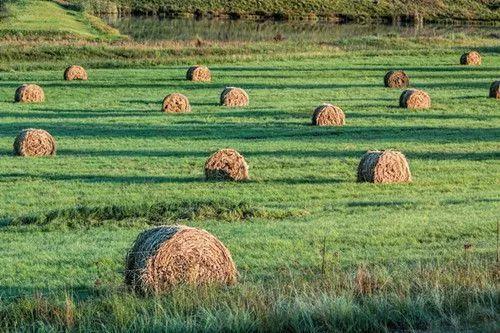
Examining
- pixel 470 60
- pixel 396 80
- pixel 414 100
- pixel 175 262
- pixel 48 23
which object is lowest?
pixel 175 262

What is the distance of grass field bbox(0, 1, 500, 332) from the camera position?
36.6 ft

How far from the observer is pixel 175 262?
44.0 ft

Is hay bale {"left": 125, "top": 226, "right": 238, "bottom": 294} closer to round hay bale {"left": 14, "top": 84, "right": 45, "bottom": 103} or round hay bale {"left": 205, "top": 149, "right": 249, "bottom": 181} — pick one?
round hay bale {"left": 205, "top": 149, "right": 249, "bottom": 181}

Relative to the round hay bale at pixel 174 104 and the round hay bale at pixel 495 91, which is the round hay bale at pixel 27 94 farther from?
the round hay bale at pixel 495 91

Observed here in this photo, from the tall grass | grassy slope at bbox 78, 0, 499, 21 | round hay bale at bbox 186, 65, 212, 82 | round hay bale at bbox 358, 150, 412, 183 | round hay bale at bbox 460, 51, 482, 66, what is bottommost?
the tall grass

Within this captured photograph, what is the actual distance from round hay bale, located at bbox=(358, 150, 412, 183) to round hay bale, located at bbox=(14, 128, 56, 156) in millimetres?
10079

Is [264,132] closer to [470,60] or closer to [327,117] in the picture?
[327,117]

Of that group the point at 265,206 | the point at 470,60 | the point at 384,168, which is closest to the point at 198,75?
the point at 470,60

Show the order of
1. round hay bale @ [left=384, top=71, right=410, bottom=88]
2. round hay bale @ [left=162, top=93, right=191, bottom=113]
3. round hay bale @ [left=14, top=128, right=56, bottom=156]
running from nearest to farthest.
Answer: round hay bale @ [left=14, top=128, right=56, bottom=156], round hay bale @ [left=162, top=93, right=191, bottom=113], round hay bale @ [left=384, top=71, right=410, bottom=88]

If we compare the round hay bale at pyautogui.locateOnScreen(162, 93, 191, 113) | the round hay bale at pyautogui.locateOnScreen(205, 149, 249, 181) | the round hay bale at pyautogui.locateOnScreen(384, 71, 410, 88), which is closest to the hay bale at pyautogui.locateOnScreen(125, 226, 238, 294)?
the round hay bale at pyautogui.locateOnScreen(205, 149, 249, 181)

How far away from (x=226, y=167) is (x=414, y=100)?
720 inches

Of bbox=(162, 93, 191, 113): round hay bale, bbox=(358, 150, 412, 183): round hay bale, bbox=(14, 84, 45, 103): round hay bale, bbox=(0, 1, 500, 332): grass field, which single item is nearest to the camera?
bbox=(0, 1, 500, 332): grass field

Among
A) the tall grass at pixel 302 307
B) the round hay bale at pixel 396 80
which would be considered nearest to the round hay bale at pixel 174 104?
the round hay bale at pixel 396 80

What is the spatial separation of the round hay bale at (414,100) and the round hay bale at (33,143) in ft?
57.6
